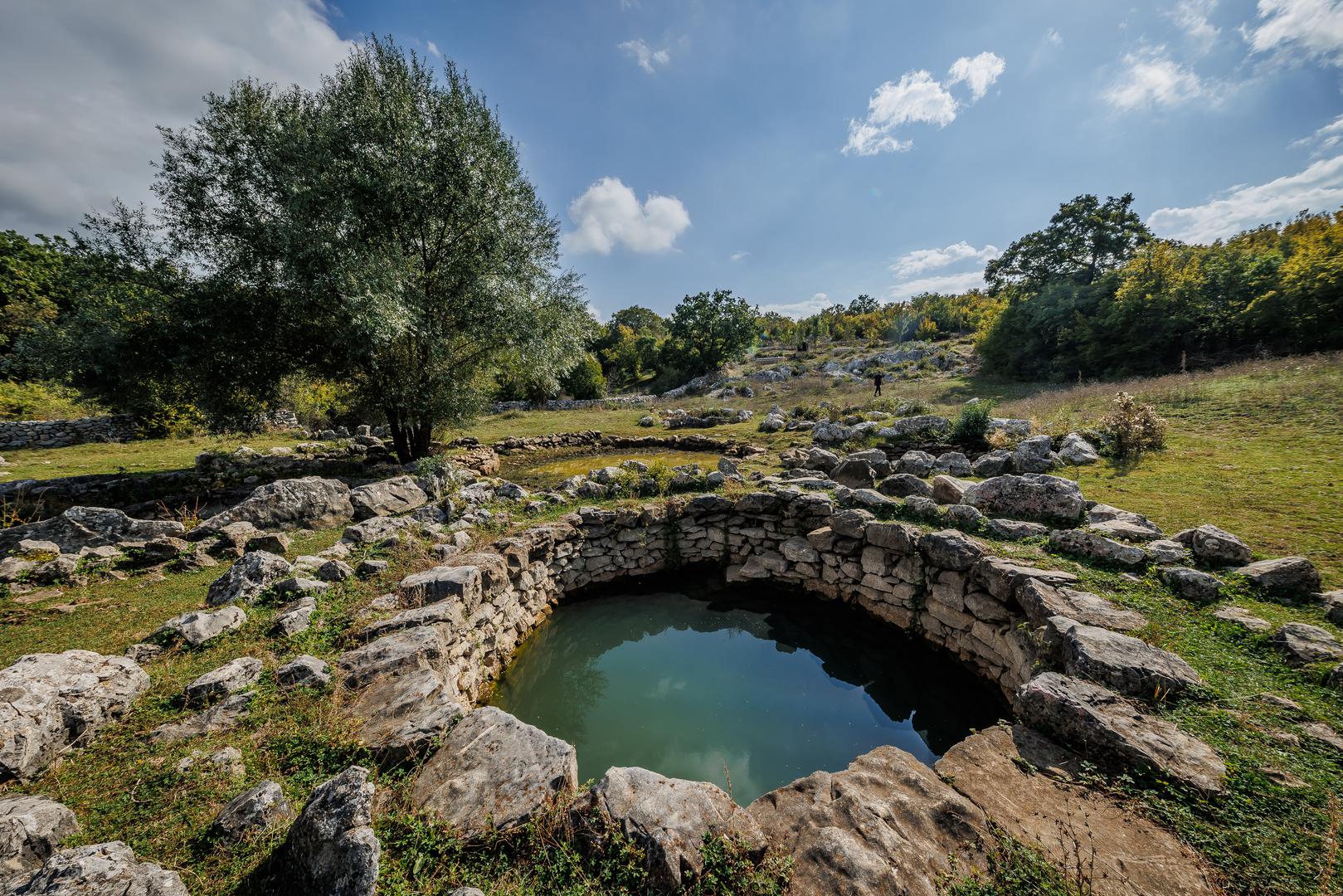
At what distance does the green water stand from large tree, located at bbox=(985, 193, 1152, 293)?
39470 mm

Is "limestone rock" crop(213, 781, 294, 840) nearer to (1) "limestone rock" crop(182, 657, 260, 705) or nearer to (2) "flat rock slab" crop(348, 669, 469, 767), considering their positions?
(2) "flat rock slab" crop(348, 669, 469, 767)

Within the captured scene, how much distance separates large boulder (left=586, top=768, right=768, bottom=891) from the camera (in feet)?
7.95

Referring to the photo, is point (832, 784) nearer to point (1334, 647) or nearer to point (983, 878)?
point (983, 878)

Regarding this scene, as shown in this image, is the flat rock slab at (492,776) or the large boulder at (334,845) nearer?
the large boulder at (334,845)

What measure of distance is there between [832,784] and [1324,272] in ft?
102

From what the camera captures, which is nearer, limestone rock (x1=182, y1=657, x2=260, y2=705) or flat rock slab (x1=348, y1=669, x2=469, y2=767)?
flat rock slab (x1=348, y1=669, x2=469, y2=767)

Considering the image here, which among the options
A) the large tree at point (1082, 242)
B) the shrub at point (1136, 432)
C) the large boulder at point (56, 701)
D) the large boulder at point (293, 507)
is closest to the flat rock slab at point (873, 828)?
the large boulder at point (56, 701)

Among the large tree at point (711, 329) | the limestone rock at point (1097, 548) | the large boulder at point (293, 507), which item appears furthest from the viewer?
the large tree at point (711, 329)

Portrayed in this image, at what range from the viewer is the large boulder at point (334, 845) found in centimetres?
202

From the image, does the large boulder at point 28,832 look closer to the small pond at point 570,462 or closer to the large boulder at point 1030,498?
the small pond at point 570,462

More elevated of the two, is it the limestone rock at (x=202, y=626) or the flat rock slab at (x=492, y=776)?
the limestone rock at (x=202, y=626)

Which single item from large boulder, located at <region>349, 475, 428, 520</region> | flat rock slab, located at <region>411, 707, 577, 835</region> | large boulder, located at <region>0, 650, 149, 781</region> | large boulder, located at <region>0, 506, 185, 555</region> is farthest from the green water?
large boulder, located at <region>0, 506, 185, 555</region>

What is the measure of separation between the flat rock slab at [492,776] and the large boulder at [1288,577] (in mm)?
6998

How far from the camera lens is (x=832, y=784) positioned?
335 cm
